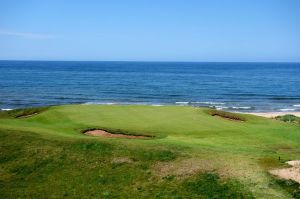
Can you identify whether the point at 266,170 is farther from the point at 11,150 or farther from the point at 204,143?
the point at 11,150

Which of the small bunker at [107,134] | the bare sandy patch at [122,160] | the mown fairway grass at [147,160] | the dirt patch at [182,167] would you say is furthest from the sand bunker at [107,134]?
the dirt patch at [182,167]

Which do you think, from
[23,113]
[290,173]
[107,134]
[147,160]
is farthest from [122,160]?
[23,113]

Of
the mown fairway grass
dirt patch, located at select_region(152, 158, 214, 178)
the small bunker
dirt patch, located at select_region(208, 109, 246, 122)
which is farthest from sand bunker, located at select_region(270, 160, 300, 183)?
dirt patch, located at select_region(208, 109, 246, 122)

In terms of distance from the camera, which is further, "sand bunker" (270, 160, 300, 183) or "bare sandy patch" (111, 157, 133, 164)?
"bare sandy patch" (111, 157, 133, 164)

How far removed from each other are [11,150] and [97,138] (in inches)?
181

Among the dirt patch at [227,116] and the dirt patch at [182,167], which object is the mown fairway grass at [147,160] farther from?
the dirt patch at [227,116]

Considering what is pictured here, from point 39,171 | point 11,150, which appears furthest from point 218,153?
point 11,150

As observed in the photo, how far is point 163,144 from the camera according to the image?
67.3 ft

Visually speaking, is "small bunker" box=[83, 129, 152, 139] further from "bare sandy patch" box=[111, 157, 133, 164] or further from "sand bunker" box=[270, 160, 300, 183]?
"sand bunker" box=[270, 160, 300, 183]

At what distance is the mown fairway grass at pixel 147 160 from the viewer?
16359 millimetres

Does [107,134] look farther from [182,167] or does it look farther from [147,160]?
[182,167]

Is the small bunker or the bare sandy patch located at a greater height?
the small bunker

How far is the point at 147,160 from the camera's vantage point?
18.8m

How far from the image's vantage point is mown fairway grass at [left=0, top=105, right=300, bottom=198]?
16359 mm
